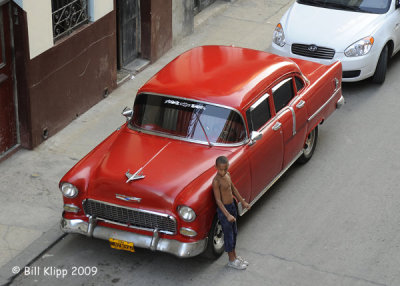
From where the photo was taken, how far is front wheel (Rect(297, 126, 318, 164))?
440 inches

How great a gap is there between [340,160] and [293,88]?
4.78 feet

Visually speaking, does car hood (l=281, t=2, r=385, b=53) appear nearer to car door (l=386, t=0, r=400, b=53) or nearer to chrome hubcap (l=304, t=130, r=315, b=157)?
car door (l=386, t=0, r=400, b=53)

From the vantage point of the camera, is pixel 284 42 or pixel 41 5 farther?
pixel 284 42

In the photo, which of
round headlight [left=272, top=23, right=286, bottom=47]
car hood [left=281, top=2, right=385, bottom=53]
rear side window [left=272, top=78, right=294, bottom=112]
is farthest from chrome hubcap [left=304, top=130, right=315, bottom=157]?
round headlight [left=272, top=23, right=286, bottom=47]

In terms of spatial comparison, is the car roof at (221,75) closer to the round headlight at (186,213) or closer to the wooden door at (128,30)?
the round headlight at (186,213)

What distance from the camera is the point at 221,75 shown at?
10055 millimetres

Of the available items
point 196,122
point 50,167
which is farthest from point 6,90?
point 196,122

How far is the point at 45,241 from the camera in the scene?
941cm

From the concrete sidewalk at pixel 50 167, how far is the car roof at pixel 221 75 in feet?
6.48

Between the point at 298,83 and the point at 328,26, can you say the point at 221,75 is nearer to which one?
the point at 298,83

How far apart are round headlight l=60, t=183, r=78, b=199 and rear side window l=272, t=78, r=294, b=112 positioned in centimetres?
288

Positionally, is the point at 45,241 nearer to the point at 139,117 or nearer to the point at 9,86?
the point at 139,117

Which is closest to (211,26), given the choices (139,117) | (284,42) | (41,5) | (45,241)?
(284,42)

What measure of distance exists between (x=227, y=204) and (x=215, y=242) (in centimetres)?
60
